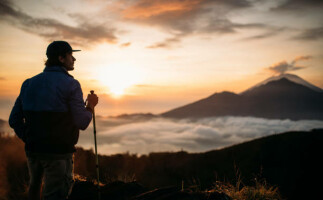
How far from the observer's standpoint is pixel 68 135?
293 cm

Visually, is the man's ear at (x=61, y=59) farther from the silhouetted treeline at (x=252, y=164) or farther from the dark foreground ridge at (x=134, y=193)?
the silhouetted treeline at (x=252, y=164)

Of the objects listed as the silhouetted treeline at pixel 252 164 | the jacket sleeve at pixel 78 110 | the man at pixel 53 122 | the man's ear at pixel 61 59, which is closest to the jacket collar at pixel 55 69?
the man at pixel 53 122

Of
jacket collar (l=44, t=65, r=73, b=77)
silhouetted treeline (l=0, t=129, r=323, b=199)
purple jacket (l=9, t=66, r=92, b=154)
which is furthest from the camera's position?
silhouetted treeline (l=0, t=129, r=323, b=199)

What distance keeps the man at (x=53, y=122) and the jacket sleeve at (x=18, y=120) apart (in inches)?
1.0

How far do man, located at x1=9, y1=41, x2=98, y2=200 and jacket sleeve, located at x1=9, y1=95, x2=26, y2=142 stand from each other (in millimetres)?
24

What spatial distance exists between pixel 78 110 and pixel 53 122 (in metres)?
0.32

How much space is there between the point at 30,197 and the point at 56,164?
69 cm

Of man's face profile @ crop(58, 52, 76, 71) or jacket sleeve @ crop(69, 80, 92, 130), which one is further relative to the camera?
man's face profile @ crop(58, 52, 76, 71)

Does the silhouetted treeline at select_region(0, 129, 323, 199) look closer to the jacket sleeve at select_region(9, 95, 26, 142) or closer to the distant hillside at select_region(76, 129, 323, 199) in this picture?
the distant hillside at select_region(76, 129, 323, 199)

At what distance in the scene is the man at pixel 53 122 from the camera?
9.34ft

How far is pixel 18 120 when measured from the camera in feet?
10.4

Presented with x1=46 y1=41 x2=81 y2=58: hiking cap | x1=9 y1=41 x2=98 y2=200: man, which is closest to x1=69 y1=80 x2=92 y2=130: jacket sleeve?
x1=9 y1=41 x2=98 y2=200: man

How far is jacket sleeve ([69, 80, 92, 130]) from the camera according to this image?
2.90 metres

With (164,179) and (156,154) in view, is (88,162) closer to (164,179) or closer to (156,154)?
(164,179)
